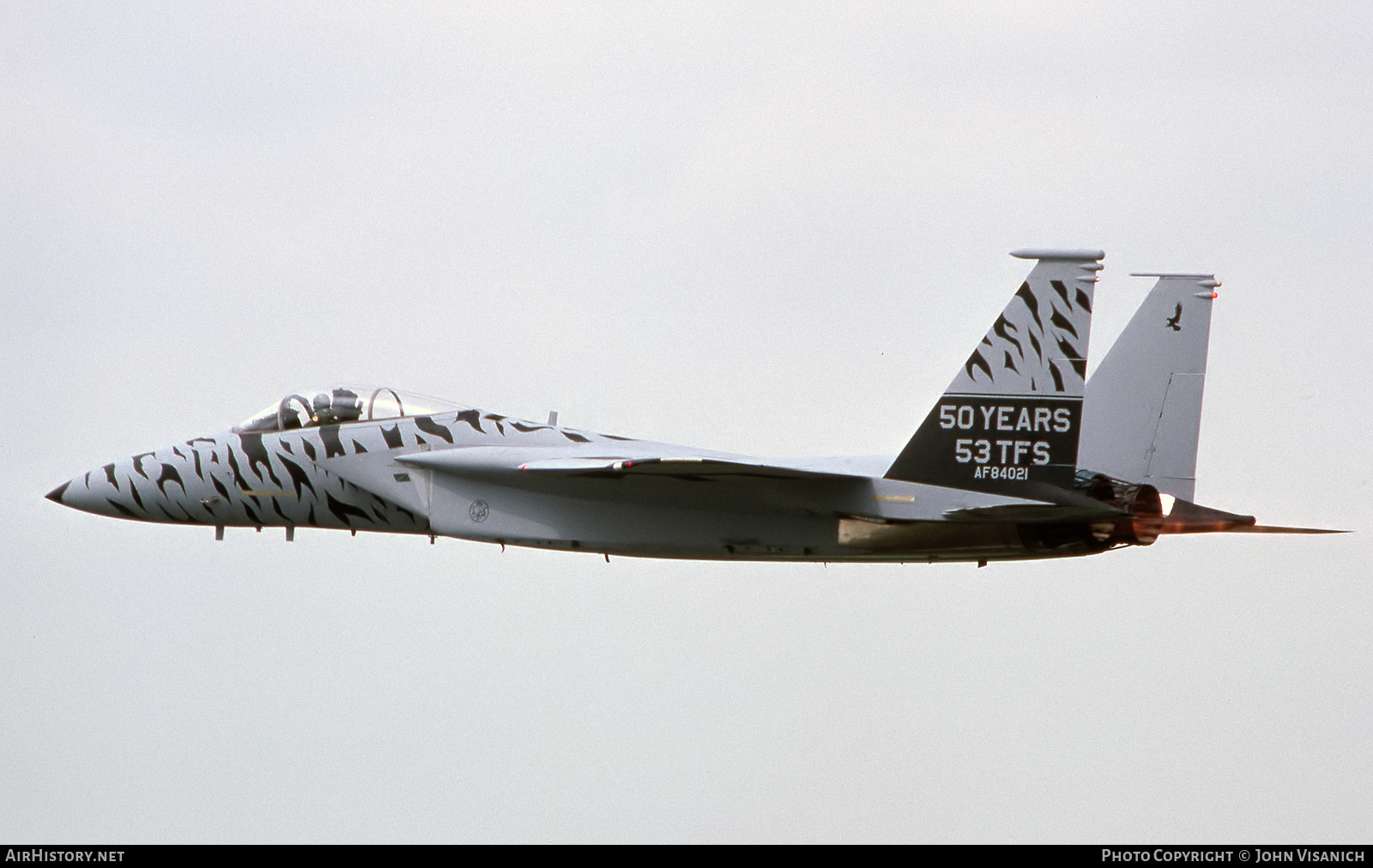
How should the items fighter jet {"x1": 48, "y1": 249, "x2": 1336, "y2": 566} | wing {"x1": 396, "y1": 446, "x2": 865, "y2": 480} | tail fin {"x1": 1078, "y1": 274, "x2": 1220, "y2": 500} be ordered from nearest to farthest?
fighter jet {"x1": 48, "y1": 249, "x2": 1336, "y2": 566}, wing {"x1": 396, "y1": 446, "x2": 865, "y2": 480}, tail fin {"x1": 1078, "y1": 274, "x2": 1220, "y2": 500}

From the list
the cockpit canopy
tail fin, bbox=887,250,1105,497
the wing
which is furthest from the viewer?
the cockpit canopy

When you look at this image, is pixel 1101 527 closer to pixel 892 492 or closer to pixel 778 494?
pixel 892 492

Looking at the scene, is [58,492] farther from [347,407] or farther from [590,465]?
[590,465]

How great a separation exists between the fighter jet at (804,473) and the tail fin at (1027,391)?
18 mm

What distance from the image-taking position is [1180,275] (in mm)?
19141

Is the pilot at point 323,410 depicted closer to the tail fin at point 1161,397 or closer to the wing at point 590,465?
the wing at point 590,465

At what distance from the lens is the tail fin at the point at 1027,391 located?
17250 mm

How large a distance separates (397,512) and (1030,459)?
719cm

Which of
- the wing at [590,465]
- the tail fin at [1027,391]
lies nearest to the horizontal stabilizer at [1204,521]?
the tail fin at [1027,391]

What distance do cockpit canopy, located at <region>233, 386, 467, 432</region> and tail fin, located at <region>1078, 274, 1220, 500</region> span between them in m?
7.08

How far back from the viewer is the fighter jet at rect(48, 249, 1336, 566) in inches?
688

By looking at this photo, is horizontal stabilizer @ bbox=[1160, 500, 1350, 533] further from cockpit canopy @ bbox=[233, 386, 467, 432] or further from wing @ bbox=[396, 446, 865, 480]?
cockpit canopy @ bbox=[233, 386, 467, 432]

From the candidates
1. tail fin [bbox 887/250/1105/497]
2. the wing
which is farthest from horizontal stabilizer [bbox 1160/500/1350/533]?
the wing

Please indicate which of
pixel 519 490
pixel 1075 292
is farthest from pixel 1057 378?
pixel 519 490
